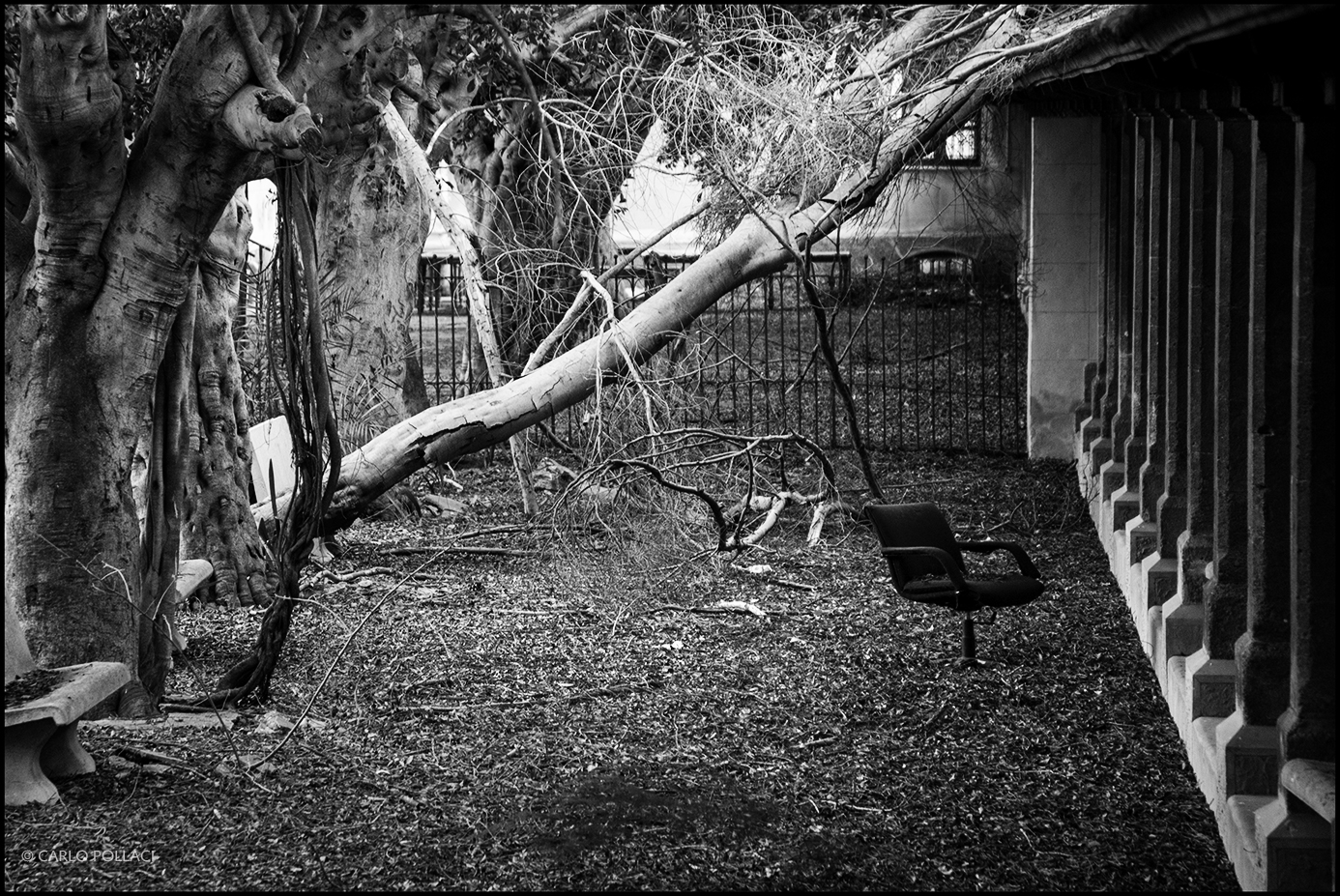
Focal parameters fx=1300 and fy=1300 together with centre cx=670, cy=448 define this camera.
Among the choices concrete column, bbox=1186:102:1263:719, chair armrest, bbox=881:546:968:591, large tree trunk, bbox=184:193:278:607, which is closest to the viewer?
concrete column, bbox=1186:102:1263:719

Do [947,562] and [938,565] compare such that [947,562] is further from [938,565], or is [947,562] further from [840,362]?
[840,362]

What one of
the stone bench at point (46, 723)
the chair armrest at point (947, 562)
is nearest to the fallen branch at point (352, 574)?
the stone bench at point (46, 723)

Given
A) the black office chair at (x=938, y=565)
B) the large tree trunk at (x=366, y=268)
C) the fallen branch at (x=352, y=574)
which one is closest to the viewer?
the black office chair at (x=938, y=565)

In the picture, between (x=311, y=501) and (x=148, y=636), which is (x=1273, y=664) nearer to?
(x=311, y=501)

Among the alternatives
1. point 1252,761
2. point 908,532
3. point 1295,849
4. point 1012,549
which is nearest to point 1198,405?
point 1012,549

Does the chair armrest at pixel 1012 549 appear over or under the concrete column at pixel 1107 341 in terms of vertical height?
under

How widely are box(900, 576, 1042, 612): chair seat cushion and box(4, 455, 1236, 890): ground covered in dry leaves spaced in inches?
17.2

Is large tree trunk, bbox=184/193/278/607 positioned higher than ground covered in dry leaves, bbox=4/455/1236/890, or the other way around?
large tree trunk, bbox=184/193/278/607

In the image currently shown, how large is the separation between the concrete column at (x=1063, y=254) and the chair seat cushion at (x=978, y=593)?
6749 millimetres

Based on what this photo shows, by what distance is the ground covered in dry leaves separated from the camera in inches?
182

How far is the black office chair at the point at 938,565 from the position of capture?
681 cm

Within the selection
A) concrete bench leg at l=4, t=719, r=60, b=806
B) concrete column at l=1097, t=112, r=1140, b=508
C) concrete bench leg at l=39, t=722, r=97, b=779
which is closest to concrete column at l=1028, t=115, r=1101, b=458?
concrete column at l=1097, t=112, r=1140, b=508

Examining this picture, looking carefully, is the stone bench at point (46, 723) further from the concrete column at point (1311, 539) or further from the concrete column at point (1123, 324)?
the concrete column at point (1123, 324)

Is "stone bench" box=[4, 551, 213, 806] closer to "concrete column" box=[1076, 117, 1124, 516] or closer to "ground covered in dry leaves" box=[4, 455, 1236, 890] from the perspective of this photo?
"ground covered in dry leaves" box=[4, 455, 1236, 890]
